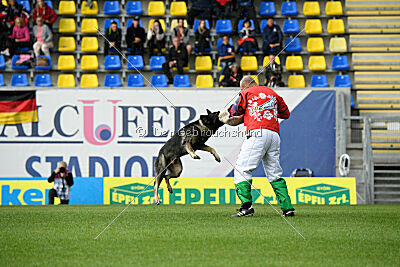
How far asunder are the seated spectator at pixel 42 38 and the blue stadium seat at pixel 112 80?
7.38 feet

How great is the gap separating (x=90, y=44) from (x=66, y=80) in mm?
1795

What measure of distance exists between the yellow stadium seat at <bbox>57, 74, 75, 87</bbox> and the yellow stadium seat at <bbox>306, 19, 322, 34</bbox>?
834 centimetres

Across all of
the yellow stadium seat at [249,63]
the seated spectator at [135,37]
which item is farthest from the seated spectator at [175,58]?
the yellow stadium seat at [249,63]

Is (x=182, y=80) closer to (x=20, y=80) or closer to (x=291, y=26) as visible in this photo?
(x=291, y=26)

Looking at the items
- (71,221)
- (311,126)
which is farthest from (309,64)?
(71,221)

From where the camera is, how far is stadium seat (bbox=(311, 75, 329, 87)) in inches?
822

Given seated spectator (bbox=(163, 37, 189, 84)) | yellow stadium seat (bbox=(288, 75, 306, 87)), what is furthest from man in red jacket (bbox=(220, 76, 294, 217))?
yellow stadium seat (bbox=(288, 75, 306, 87))

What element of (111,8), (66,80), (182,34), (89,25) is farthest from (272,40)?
(66,80)

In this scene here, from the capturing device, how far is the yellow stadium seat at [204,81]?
67.8 ft

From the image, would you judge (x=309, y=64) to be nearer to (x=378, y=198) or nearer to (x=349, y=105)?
(x=349, y=105)

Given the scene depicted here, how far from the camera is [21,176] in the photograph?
18.8 m

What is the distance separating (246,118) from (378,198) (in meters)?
10.2

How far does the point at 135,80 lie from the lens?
68.1ft

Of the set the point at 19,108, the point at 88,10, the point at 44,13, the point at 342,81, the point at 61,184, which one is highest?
the point at 88,10
